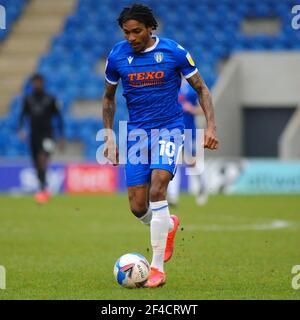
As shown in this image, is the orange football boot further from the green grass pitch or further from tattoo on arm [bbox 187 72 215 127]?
tattoo on arm [bbox 187 72 215 127]

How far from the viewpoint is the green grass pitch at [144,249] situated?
8047 millimetres

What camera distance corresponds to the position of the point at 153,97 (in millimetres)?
8625

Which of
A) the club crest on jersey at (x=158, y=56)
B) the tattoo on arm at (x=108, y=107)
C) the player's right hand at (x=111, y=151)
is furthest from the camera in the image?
the tattoo on arm at (x=108, y=107)

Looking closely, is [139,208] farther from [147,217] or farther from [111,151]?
[111,151]

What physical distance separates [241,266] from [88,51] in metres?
18.2

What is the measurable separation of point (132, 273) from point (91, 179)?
14674 millimetres

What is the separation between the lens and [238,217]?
629 inches

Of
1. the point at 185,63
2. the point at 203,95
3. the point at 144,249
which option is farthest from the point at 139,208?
the point at 144,249

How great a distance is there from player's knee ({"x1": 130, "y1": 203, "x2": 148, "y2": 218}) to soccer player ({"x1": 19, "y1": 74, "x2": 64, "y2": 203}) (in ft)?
34.6

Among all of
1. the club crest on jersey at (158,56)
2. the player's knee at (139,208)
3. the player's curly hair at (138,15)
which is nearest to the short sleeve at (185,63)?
the club crest on jersey at (158,56)

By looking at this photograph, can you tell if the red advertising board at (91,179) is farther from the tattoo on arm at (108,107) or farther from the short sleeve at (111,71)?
the short sleeve at (111,71)

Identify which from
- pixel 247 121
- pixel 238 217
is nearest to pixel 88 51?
pixel 247 121

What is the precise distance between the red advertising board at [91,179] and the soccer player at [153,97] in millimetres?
13808
